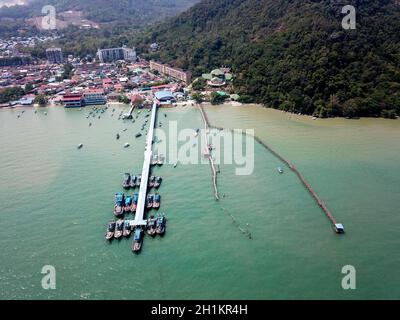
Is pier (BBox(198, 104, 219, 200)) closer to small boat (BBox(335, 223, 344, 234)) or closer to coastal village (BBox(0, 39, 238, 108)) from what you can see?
small boat (BBox(335, 223, 344, 234))

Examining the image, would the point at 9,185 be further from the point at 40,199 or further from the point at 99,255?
the point at 99,255

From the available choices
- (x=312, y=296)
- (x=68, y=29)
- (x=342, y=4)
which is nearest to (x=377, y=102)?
(x=342, y=4)

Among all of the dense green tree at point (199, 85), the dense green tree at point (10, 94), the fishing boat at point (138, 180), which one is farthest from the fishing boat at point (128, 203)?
the dense green tree at point (10, 94)

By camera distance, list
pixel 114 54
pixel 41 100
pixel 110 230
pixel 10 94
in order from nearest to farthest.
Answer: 1. pixel 110 230
2. pixel 41 100
3. pixel 10 94
4. pixel 114 54

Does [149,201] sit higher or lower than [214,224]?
higher

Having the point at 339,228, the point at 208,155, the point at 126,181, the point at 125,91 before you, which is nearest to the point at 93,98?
the point at 125,91

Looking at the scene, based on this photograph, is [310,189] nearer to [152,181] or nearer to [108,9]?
[152,181]
